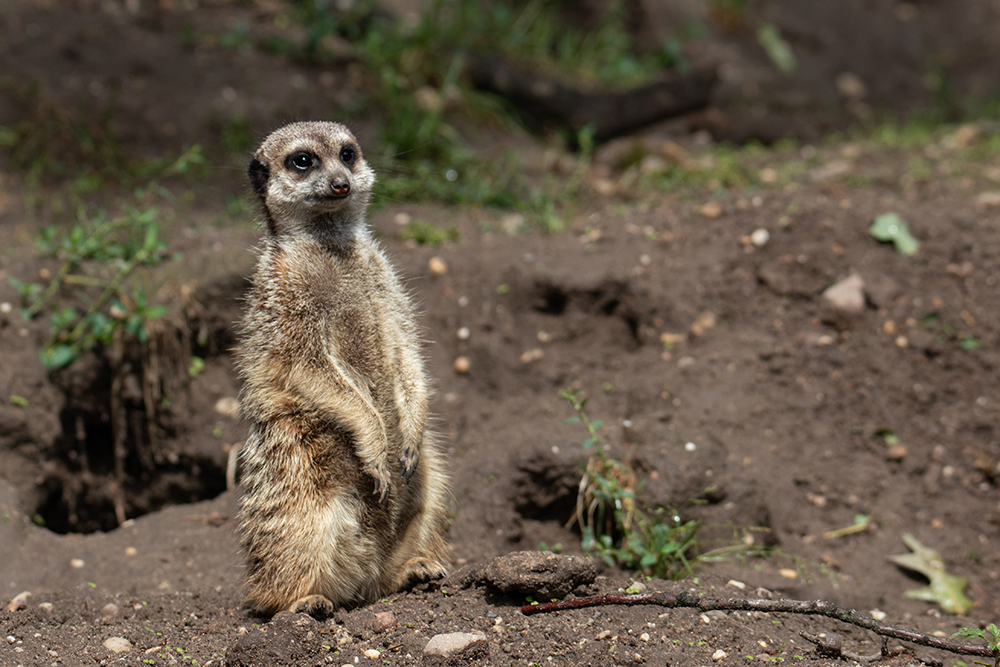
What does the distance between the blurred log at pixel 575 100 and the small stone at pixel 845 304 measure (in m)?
2.73

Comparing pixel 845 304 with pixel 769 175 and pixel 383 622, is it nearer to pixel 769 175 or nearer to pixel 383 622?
pixel 769 175

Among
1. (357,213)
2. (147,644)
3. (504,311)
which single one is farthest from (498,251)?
(147,644)

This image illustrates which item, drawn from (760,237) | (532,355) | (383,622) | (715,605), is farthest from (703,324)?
(383,622)

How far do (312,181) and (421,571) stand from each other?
1319 mm

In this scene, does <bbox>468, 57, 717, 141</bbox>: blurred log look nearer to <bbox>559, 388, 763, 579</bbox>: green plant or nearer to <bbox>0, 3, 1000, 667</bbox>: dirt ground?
<bbox>0, 3, 1000, 667</bbox>: dirt ground

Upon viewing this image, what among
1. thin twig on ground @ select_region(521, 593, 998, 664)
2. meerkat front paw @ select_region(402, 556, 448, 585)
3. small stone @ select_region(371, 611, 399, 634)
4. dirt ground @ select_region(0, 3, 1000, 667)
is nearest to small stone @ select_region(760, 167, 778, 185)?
dirt ground @ select_region(0, 3, 1000, 667)

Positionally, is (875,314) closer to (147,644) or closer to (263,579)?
(263,579)

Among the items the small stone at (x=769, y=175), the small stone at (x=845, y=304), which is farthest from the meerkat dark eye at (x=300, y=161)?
the small stone at (x=769, y=175)

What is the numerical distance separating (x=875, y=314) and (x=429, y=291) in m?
2.13

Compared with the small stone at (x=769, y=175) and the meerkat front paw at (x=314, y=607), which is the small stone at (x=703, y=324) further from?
the meerkat front paw at (x=314, y=607)

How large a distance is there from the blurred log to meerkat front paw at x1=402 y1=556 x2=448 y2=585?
418cm

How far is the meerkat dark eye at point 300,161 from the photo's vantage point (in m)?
2.84

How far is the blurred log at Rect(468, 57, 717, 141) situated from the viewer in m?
6.36

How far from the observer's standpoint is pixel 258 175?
3004 mm
